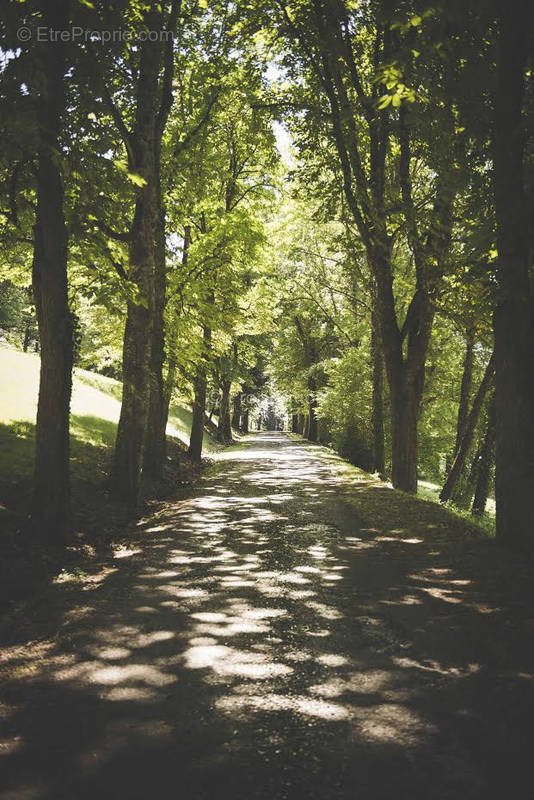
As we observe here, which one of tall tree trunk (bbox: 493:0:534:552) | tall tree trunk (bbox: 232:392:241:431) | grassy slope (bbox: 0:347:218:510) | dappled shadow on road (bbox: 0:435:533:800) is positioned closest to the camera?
dappled shadow on road (bbox: 0:435:533:800)

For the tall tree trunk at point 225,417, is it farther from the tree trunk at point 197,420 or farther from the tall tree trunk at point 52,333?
the tall tree trunk at point 52,333

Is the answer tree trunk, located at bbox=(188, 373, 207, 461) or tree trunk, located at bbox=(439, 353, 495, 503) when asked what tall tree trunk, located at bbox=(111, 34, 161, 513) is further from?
tree trunk, located at bbox=(439, 353, 495, 503)

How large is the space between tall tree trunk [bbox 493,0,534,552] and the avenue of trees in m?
0.03

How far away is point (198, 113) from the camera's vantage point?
14875 millimetres

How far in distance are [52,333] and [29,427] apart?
6579 mm

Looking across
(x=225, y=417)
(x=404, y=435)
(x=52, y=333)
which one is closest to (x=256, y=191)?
(x=404, y=435)

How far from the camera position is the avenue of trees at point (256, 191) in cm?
673

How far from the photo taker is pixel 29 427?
12.9m

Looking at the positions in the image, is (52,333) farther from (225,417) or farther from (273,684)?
(225,417)

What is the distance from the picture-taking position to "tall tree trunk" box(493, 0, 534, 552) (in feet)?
21.3

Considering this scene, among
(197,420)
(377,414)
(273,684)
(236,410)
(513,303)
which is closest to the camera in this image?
(273,684)

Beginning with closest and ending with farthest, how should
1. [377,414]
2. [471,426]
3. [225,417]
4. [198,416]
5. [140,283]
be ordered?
[140,283] → [471,426] → [377,414] → [198,416] → [225,417]

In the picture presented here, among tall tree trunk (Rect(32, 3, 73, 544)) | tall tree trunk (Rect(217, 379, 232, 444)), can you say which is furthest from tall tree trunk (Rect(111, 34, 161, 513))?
tall tree trunk (Rect(217, 379, 232, 444))

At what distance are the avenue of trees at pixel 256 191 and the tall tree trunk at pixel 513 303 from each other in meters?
0.03
